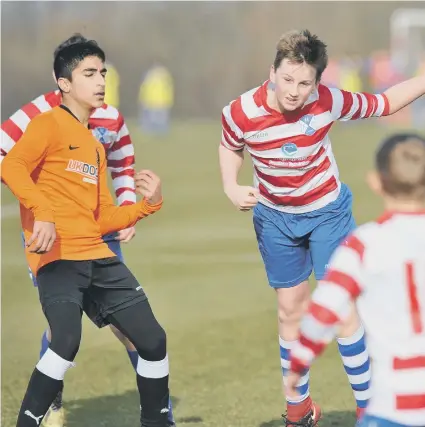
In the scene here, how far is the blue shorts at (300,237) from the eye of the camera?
234 inches

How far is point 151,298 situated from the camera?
33.7ft

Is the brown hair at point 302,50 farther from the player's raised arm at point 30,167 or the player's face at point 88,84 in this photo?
the player's raised arm at point 30,167

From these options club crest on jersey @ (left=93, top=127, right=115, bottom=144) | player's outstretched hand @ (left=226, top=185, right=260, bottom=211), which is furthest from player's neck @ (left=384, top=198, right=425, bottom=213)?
club crest on jersey @ (left=93, top=127, right=115, bottom=144)

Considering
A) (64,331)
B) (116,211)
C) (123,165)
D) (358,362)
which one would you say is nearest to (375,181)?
(64,331)

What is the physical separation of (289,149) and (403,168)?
190cm

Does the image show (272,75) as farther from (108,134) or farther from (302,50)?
(108,134)

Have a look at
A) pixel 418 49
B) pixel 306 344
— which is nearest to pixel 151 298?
pixel 306 344

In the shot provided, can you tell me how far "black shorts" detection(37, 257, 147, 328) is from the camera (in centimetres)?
527

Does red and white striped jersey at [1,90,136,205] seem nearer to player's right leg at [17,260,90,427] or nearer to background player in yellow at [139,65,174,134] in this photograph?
player's right leg at [17,260,90,427]

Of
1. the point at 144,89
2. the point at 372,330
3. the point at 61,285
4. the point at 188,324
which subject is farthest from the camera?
the point at 144,89

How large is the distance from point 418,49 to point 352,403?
36668 millimetres

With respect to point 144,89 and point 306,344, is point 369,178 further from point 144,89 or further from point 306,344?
point 144,89

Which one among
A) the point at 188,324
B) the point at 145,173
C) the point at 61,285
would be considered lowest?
the point at 188,324

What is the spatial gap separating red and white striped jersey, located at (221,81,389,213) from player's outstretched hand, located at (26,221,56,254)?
4.02 feet
